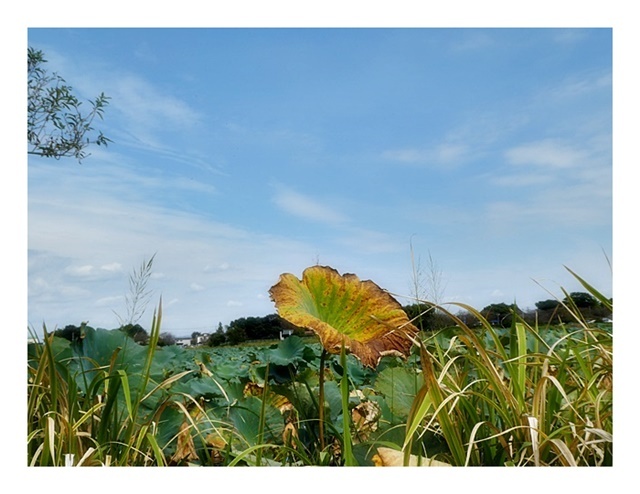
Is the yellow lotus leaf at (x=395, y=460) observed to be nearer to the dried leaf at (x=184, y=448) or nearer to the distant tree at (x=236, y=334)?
the dried leaf at (x=184, y=448)

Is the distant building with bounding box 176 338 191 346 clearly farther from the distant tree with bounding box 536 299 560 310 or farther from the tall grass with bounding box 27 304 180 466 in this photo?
the distant tree with bounding box 536 299 560 310

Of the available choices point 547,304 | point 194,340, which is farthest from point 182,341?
point 547,304

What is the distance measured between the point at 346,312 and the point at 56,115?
1.10 meters

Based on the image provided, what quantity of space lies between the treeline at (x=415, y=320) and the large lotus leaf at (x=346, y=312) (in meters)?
0.15

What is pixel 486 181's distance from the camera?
192cm

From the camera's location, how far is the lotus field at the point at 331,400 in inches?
58.7

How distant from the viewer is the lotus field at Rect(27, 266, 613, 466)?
1490mm

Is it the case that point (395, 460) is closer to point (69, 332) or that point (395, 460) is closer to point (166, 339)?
point (166, 339)

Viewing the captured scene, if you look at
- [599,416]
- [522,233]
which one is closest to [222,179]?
[522,233]

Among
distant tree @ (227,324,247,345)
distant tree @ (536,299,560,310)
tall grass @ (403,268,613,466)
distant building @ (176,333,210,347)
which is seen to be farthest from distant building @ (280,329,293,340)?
distant tree @ (536,299,560,310)

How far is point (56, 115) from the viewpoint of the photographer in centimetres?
191
